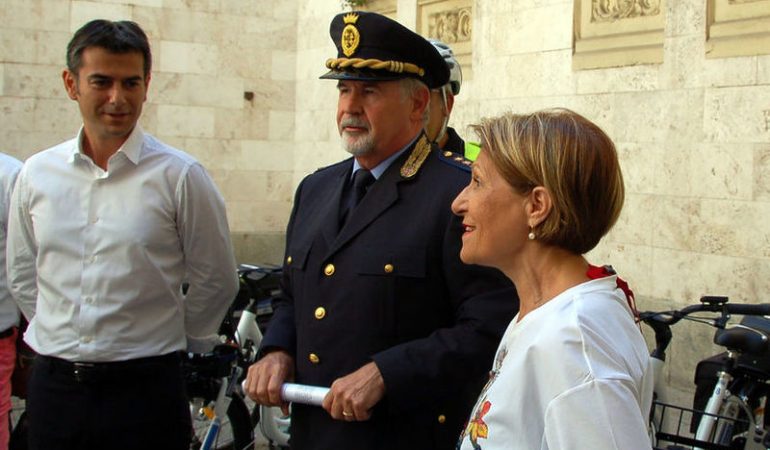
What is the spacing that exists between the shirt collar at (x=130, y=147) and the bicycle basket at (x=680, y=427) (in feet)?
6.17

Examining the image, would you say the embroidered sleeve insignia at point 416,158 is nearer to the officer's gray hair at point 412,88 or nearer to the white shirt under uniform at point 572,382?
the officer's gray hair at point 412,88

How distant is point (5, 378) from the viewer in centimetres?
418

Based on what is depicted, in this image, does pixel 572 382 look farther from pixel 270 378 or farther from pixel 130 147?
pixel 130 147

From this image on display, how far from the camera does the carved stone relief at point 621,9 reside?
729 cm

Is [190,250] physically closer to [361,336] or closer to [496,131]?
[361,336]

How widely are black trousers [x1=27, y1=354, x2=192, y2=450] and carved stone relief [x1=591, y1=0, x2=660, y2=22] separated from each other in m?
5.05

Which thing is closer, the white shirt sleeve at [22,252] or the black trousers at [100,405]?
the black trousers at [100,405]

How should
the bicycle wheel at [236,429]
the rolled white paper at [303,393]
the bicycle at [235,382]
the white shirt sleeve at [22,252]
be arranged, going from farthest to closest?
the bicycle wheel at [236,429]
the bicycle at [235,382]
the white shirt sleeve at [22,252]
the rolled white paper at [303,393]

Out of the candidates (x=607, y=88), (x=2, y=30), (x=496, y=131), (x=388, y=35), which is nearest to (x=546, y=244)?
(x=496, y=131)

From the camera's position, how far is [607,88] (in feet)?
24.7

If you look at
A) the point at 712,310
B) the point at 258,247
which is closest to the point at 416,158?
the point at 712,310

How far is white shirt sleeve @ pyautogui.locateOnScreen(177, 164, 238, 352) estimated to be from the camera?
348cm

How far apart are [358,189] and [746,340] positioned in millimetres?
2105

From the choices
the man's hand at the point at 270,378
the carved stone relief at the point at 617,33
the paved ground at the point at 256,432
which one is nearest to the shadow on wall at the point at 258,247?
the carved stone relief at the point at 617,33
